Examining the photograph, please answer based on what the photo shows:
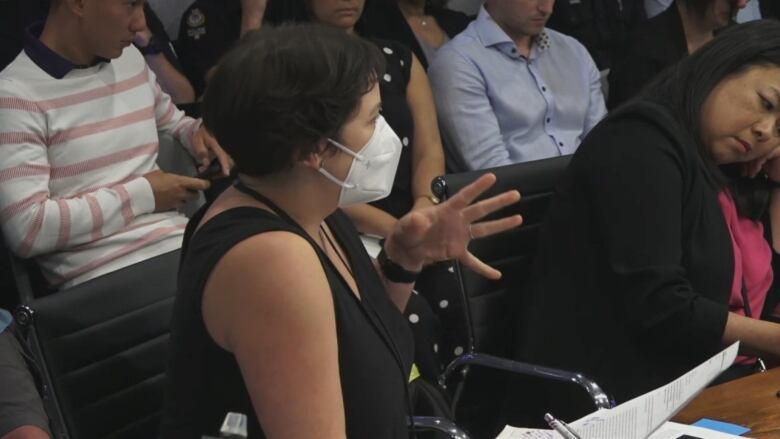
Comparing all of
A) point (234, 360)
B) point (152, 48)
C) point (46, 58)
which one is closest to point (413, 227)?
point (234, 360)

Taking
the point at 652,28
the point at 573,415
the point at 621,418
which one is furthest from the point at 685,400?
the point at 652,28

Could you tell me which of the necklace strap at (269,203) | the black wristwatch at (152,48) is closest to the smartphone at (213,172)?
the black wristwatch at (152,48)

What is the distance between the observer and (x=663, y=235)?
1766 mm

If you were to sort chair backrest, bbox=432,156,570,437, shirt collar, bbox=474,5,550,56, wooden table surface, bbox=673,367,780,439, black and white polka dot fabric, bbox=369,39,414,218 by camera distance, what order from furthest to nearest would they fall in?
shirt collar, bbox=474,5,550,56, black and white polka dot fabric, bbox=369,39,414,218, chair backrest, bbox=432,156,570,437, wooden table surface, bbox=673,367,780,439

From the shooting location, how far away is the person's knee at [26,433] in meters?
1.70

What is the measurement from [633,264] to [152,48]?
155 cm

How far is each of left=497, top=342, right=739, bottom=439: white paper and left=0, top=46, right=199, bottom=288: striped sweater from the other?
1.17 metres

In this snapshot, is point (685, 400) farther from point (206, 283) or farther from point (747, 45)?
point (747, 45)

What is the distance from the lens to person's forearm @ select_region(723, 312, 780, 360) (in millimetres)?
1789

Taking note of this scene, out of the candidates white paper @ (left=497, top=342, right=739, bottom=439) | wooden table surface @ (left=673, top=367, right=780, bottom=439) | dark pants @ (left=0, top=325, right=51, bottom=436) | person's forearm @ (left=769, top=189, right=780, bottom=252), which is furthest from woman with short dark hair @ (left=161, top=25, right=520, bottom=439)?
person's forearm @ (left=769, top=189, right=780, bottom=252)

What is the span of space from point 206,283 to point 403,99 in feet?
5.14

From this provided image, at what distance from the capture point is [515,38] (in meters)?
2.89

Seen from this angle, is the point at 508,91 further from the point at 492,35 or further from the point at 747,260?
the point at 747,260

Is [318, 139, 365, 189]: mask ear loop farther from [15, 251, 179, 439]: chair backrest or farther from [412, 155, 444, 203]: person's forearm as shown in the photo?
[412, 155, 444, 203]: person's forearm
